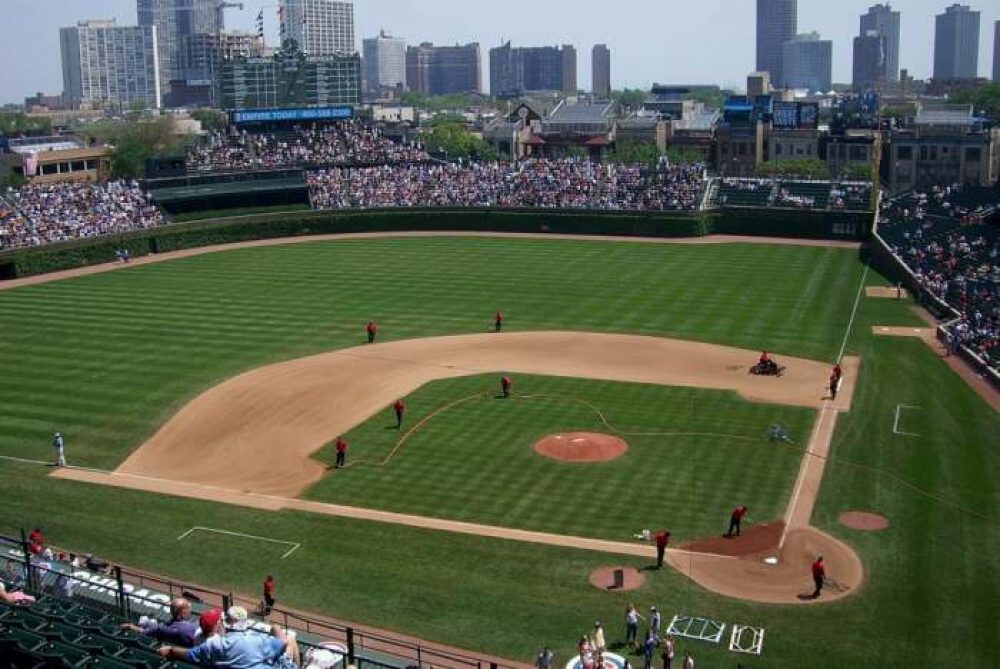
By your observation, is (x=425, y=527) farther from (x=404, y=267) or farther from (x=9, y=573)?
(x=404, y=267)

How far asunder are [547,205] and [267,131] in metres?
33.2

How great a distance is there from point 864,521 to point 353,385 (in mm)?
21551

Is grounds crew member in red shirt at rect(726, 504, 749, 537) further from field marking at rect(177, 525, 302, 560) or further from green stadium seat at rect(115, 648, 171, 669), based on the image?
green stadium seat at rect(115, 648, 171, 669)

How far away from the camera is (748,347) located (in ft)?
166

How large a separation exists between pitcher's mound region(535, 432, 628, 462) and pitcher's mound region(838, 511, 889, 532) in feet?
25.8

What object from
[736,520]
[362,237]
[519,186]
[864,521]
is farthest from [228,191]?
[864,521]

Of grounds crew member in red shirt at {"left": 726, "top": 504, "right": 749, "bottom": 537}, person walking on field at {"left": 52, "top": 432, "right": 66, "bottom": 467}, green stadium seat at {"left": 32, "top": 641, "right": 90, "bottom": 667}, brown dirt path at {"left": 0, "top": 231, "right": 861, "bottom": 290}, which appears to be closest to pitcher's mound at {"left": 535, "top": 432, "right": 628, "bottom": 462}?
grounds crew member in red shirt at {"left": 726, "top": 504, "right": 749, "bottom": 537}

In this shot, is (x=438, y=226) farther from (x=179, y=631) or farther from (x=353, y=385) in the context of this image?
(x=179, y=631)

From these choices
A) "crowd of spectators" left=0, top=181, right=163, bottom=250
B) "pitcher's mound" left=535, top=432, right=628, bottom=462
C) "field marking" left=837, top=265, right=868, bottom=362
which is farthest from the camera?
"crowd of spectators" left=0, top=181, right=163, bottom=250

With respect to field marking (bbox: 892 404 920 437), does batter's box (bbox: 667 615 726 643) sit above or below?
below

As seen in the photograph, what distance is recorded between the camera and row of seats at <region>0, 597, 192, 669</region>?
12234 millimetres

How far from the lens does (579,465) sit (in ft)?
116

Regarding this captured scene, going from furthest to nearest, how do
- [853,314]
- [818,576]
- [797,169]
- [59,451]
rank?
[797,169] → [853,314] → [59,451] → [818,576]

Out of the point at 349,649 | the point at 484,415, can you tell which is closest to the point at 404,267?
the point at 484,415
